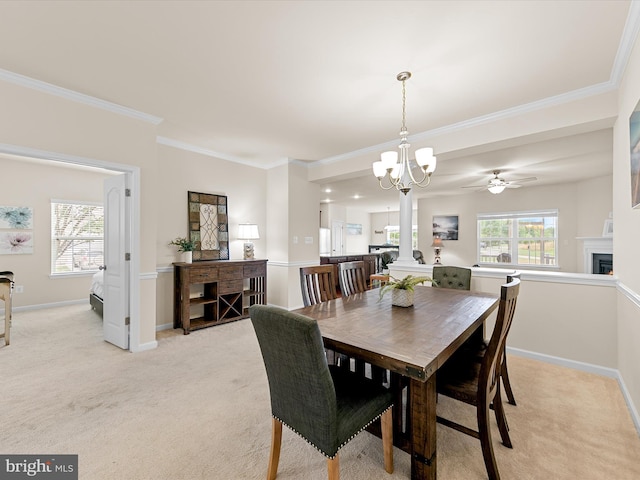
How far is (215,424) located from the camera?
1.94 meters

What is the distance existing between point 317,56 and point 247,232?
3042mm

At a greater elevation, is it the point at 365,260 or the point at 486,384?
Answer: the point at 365,260

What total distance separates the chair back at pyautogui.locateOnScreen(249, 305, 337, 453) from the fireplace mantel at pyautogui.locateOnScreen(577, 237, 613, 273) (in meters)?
6.56

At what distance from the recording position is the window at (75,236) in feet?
17.3

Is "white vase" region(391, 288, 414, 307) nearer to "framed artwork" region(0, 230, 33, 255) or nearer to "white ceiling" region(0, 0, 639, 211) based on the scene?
"white ceiling" region(0, 0, 639, 211)

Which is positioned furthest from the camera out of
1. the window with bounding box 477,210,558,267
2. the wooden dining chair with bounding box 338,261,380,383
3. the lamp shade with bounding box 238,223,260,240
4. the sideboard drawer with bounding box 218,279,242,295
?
the window with bounding box 477,210,558,267

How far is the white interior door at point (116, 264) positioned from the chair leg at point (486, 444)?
342 cm

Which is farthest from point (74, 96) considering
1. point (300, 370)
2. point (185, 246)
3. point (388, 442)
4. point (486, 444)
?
point (486, 444)

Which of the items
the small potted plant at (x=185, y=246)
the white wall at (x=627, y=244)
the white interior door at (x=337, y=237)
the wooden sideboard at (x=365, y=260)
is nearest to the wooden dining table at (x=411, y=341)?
the white wall at (x=627, y=244)

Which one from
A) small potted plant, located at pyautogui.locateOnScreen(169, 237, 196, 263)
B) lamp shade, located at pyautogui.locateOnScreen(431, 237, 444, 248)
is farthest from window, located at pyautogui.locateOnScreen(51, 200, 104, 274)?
lamp shade, located at pyautogui.locateOnScreen(431, 237, 444, 248)

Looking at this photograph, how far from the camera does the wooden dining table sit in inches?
50.1

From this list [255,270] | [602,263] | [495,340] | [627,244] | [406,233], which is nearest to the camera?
[495,340]

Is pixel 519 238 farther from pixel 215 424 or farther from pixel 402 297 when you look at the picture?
pixel 215 424

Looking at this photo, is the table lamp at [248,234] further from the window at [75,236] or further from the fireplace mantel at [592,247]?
the fireplace mantel at [592,247]
